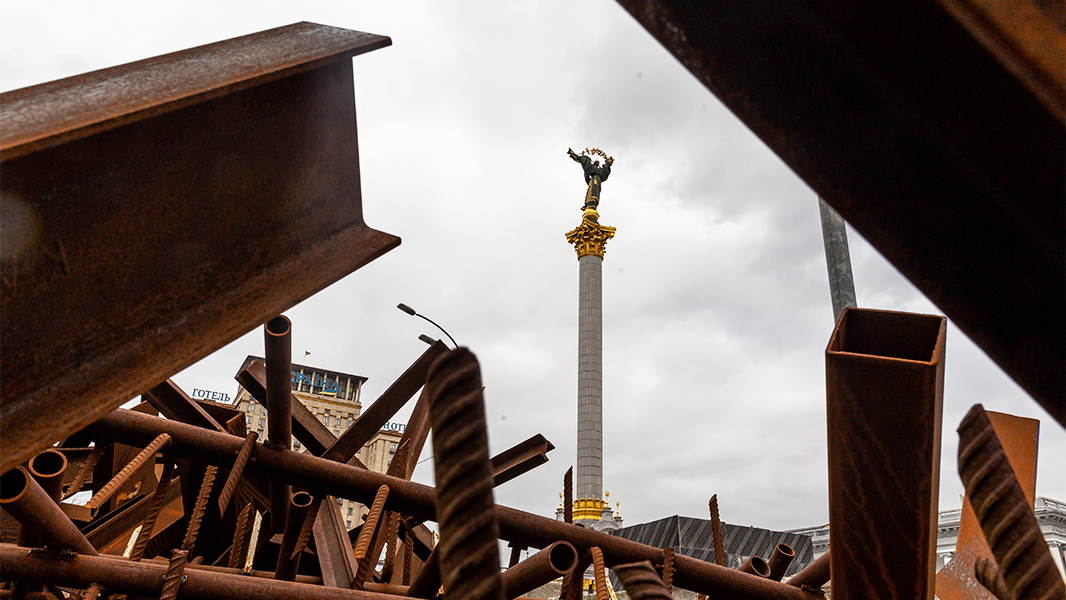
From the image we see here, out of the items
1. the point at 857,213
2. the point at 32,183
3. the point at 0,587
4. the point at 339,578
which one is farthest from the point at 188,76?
the point at 0,587

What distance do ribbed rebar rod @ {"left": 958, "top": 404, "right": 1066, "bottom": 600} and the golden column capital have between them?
31967 mm

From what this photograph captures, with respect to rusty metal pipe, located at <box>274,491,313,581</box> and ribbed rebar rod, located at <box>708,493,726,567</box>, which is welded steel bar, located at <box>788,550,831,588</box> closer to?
ribbed rebar rod, located at <box>708,493,726,567</box>

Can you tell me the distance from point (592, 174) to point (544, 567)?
112ft

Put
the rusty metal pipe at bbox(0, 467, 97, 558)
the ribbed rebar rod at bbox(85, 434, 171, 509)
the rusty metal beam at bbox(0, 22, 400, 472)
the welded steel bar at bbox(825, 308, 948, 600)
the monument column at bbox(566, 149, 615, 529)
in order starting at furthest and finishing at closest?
1. the monument column at bbox(566, 149, 615, 529)
2. the ribbed rebar rod at bbox(85, 434, 171, 509)
3. the rusty metal pipe at bbox(0, 467, 97, 558)
4. the rusty metal beam at bbox(0, 22, 400, 472)
5. the welded steel bar at bbox(825, 308, 948, 600)

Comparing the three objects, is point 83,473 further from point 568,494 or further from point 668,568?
point 668,568

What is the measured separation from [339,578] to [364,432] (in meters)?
0.66

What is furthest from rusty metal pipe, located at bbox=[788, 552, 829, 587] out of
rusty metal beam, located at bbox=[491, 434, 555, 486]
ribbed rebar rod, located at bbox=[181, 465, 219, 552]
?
ribbed rebar rod, located at bbox=[181, 465, 219, 552]

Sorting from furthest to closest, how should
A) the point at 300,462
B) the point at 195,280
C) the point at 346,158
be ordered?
1. the point at 300,462
2. the point at 346,158
3. the point at 195,280

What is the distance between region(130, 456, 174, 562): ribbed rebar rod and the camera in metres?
2.35

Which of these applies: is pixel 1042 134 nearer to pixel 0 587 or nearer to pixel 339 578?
pixel 339 578

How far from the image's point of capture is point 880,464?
1011mm

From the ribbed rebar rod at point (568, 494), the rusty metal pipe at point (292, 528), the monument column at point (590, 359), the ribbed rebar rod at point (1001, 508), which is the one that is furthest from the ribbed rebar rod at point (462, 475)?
the monument column at point (590, 359)

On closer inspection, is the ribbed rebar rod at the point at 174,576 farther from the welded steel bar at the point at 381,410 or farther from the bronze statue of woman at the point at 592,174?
the bronze statue of woman at the point at 592,174

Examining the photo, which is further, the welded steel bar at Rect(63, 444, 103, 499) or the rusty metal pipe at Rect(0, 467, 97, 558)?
the welded steel bar at Rect(63, 444, 103, 499)
